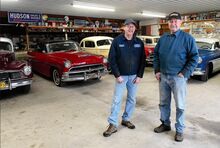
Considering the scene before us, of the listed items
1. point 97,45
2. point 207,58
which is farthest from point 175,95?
point 97,45

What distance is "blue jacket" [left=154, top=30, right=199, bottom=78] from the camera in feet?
9.14

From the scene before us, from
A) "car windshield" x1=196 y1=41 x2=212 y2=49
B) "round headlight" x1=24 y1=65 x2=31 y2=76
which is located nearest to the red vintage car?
"round headlight" x1=24 y1=65 x2=31 y2=76

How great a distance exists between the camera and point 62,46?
24.7ft

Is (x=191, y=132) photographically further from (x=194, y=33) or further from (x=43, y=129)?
(x=194, y=33)

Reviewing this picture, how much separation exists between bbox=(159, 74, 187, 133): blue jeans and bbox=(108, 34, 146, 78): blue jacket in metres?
0.47

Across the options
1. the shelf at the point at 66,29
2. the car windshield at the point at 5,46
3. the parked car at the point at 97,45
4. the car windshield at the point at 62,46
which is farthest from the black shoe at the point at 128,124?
the shelf at the point at 66,29

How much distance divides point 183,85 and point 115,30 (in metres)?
12.7

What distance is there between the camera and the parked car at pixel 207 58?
248 inches

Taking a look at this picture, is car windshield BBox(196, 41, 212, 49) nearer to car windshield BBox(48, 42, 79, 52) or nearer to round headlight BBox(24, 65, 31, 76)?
car windshield BBox(48, 42, 79, 52)

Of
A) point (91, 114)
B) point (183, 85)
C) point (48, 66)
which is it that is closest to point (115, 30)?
point (48, 66)

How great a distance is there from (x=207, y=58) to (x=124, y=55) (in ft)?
14.2

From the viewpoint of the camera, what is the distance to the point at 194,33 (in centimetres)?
1274

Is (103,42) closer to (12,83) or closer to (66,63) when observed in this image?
(66,63)

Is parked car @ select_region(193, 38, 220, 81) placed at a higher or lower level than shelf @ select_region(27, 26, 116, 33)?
lower
